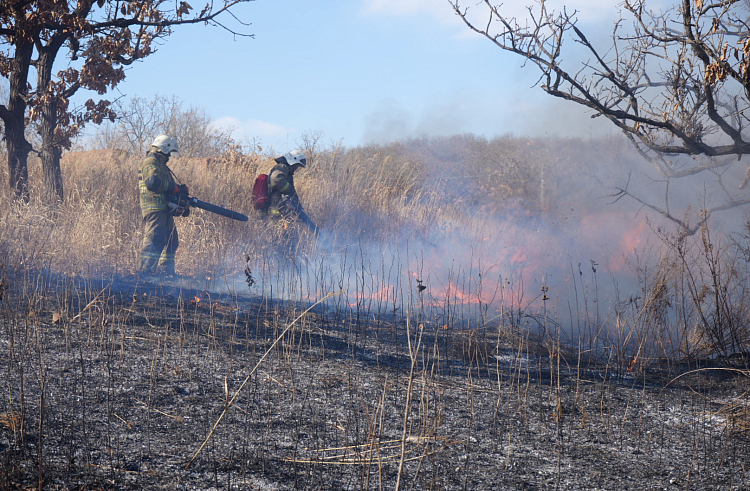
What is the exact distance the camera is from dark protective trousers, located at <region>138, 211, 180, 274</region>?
7910mm

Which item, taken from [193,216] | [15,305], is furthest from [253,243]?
[15,305]

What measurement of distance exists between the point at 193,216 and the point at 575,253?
8.96m

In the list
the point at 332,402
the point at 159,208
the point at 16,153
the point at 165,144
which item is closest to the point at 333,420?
the point at 332,402

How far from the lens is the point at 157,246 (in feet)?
26.1

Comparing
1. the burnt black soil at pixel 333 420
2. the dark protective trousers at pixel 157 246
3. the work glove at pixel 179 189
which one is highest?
the work glove at pixel 179 189

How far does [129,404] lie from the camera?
356 cm

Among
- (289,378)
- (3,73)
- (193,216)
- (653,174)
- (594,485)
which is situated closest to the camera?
(594,485)

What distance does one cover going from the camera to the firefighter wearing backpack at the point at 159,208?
7.72m

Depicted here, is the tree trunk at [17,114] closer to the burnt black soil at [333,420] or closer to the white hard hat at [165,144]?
the white hard hat at [165,144]

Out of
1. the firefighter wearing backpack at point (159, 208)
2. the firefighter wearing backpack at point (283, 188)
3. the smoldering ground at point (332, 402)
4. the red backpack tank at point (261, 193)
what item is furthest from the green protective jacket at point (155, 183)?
the firefighter wearing backpack at point (283, 188)

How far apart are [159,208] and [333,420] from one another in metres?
5.43

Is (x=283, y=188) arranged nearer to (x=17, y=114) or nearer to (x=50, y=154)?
(x=50, y=154)

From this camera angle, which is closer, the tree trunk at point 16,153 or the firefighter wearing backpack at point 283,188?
the firefighter wearing backpack at point 283,188

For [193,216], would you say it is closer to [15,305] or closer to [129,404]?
[15,305]
